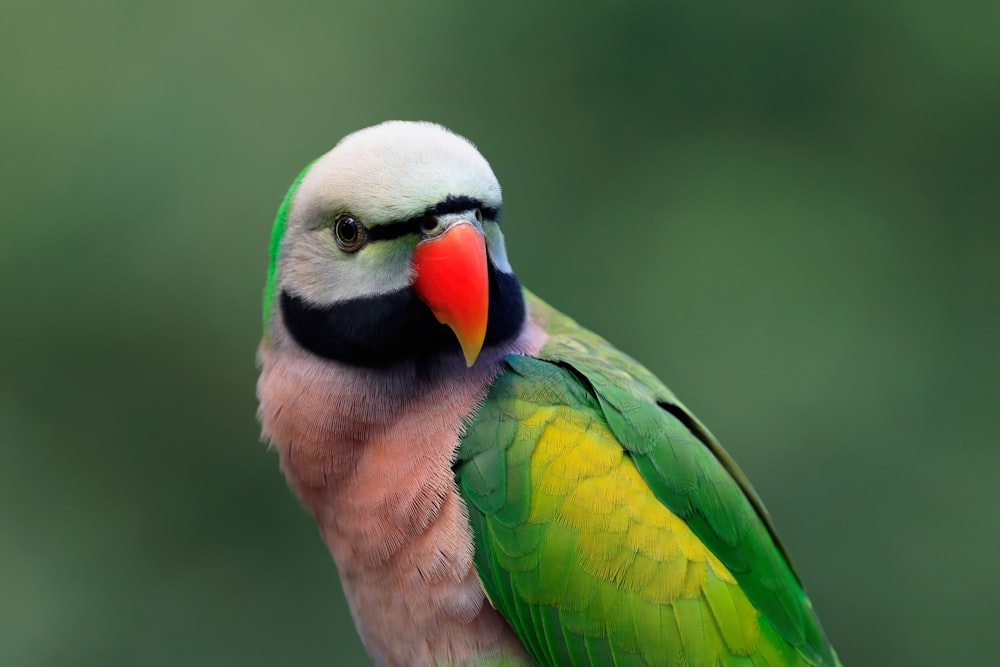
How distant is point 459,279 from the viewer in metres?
1.42

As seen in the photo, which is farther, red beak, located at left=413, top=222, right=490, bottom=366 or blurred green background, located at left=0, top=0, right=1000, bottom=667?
blurred green background, located at left=0, top=0, right=1000, bottom=667

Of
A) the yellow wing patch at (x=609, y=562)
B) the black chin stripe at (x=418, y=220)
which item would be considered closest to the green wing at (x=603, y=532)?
the yellow wing patch at (x=609, y=562)

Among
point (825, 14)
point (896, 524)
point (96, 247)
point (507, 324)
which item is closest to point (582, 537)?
point (507, 324)

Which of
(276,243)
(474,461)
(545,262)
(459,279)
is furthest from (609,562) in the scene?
(545,262)

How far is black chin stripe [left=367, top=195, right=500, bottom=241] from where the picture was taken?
4.69ft

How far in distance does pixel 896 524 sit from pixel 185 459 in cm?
220

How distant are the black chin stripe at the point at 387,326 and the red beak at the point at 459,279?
0.05m

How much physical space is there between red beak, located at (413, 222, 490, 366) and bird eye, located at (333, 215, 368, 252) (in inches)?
3.7

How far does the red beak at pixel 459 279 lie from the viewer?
1420 millimetres

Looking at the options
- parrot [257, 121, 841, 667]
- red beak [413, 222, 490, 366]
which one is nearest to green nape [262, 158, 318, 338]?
parrot [257, 121, 841, 667]

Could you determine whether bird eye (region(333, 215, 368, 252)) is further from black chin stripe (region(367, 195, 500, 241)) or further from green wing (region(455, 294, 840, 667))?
green wing (region(455, 294, 840, 667))

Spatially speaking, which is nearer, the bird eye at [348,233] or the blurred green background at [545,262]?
the bird eye at [348,233]

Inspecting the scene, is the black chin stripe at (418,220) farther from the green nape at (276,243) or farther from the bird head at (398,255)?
the green nape at (276,243)

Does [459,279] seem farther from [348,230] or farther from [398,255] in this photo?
[348,230]
